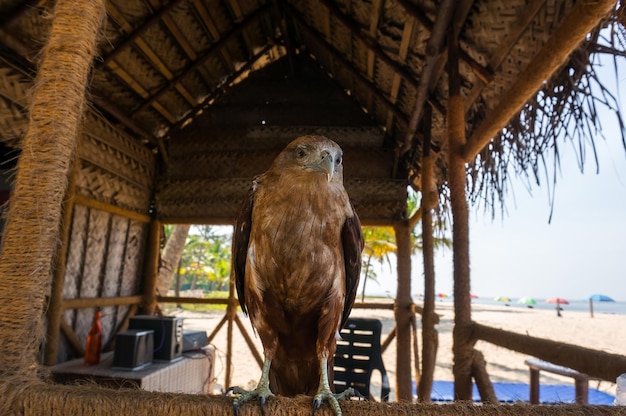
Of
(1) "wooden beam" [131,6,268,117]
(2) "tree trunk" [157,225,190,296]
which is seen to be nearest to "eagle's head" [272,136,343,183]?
(1) "wooden beam" [131,6,268,117]

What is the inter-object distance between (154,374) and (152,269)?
2517 millimetres

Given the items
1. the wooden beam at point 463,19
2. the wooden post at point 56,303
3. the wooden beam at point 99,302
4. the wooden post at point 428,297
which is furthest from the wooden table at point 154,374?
the wooden beam at point 463,19

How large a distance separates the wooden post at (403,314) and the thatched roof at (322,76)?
44 centimetres

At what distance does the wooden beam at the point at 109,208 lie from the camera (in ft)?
12.6

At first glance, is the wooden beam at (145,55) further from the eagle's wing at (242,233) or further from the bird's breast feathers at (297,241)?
the bird's breast feathers at (297,241)

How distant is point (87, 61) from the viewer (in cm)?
105

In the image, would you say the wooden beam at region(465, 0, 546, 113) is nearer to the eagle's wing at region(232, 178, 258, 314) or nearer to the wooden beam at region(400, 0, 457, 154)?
the wooden beam at region(400, 0, 457, 154)

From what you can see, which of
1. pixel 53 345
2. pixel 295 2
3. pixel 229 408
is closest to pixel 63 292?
pixel 53 345

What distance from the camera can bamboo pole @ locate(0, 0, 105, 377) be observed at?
90 centimetres

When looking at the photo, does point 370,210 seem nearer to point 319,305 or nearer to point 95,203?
point 95,203

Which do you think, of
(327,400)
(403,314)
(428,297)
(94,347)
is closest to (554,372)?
(403,314)

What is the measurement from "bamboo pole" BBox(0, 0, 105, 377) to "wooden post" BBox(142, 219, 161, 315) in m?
4.38

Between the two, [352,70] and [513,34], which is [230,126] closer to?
[352,70]

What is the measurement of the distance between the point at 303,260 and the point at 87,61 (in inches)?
36.0
